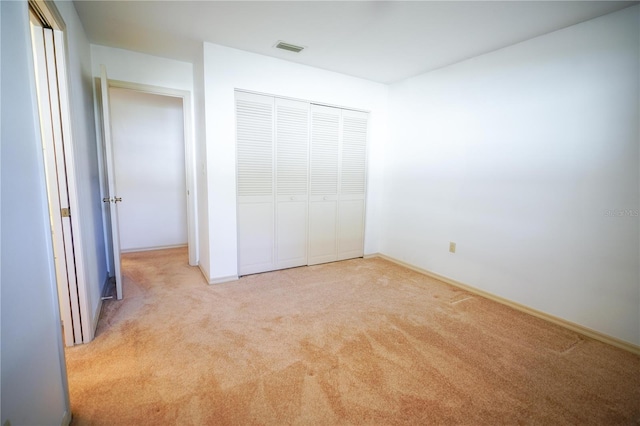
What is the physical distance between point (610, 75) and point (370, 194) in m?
2.58

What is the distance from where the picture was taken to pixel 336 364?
185 cm

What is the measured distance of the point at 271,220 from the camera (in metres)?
3.40

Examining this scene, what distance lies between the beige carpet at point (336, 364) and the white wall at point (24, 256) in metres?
0.45

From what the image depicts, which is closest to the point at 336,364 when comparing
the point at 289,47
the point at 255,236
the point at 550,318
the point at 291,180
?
the point at 255,236

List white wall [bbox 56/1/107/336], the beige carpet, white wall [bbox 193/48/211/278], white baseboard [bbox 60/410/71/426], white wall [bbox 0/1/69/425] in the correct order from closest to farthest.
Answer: white wall [bbox 0/1/69/425], white baseboard [bbox 60/410/71/426], the beige carpet, white wall [bbox 56/1/107/336], white wall [bbox 193/48/211/278]

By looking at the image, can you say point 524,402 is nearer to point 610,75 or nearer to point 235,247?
point 610,75

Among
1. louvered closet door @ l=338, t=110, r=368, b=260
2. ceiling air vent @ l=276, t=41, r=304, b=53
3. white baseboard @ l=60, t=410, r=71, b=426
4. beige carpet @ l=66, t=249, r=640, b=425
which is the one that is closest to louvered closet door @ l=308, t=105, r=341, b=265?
louvered closet door @ l=338, t=110, r=368, b=260

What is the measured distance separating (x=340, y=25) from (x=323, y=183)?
70.3 inches

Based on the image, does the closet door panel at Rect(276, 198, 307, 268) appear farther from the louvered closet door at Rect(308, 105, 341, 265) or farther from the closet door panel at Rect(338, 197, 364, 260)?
the closet door panel at Rect(338, 197, 364, 260)

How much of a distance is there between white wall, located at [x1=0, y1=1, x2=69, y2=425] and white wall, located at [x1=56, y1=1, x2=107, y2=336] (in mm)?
872

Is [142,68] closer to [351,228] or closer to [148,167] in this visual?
[148,167]

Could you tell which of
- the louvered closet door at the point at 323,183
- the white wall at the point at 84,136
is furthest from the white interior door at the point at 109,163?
the louvered closet door at the point at 323,183

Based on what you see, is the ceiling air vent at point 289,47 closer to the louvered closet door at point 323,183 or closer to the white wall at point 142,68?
the louvered closet door at point 323,183

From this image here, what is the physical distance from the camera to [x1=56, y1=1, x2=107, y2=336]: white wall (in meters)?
2.00
